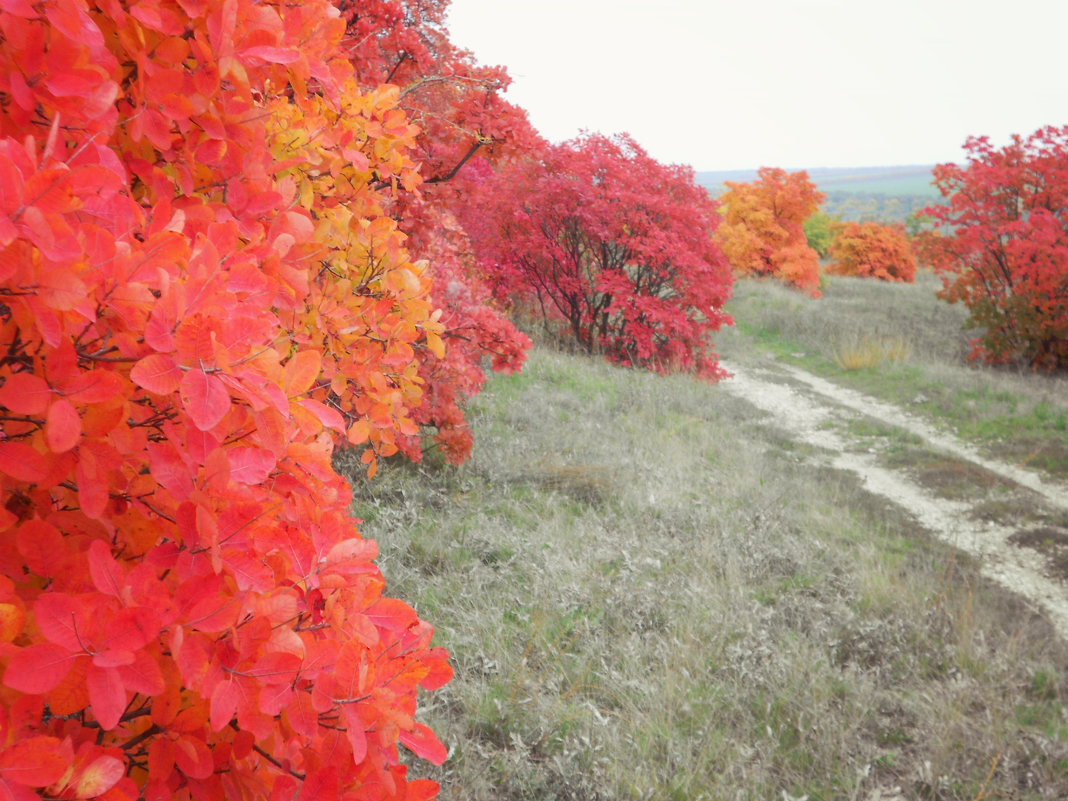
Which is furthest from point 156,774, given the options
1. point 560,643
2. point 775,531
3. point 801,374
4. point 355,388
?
point 801,374

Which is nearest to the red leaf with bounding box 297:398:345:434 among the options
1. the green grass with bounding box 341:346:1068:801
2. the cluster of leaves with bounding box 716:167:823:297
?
the green grass with bounding box 341:346:1068:801

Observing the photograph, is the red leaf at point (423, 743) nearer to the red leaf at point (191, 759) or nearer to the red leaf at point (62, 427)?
the red leaf at point (191, 759)

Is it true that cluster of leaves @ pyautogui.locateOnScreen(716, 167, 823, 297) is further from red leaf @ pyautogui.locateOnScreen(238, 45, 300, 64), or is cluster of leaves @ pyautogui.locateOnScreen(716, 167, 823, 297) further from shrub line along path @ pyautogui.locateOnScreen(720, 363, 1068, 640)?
red leaf @ pyautogui.locateOnScreen(238, 45, 300, 64)

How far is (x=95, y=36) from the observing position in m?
0.89

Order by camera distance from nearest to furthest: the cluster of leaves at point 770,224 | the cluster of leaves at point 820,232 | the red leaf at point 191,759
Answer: the red leaf at point 191,759 → the cluster of leaves at point 770,224 → the cluster of leaves at point 820,232

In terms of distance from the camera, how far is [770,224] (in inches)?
864

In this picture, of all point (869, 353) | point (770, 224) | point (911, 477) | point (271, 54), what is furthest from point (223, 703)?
point (770, 224)

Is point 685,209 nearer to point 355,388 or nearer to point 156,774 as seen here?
point 355,388

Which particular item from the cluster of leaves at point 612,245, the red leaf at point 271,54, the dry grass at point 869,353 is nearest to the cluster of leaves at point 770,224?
the dry grass at point 869,353

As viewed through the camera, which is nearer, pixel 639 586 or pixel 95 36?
pixel 95 36

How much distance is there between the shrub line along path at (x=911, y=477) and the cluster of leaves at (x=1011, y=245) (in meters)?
3.46

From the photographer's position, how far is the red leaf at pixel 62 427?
0.74 metres

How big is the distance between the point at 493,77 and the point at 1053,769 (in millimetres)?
4771

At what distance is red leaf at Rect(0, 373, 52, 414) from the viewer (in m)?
0.75
